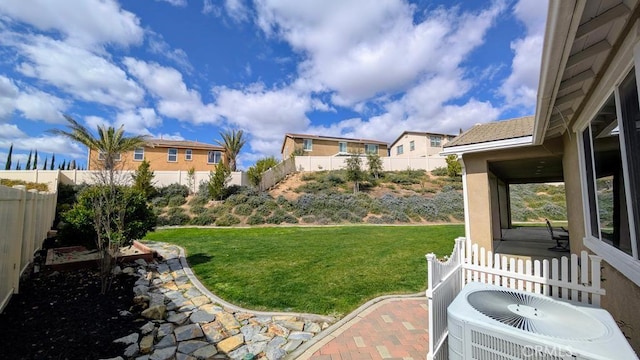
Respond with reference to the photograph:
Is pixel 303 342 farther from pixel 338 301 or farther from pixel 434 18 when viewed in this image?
pixel 434 18

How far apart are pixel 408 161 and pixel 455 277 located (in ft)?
97.4

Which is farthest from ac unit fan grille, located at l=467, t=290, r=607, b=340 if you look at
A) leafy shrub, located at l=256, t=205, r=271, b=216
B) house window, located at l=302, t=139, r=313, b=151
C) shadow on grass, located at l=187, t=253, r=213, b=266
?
house window, located at l=302, t=139, r=313, b=151

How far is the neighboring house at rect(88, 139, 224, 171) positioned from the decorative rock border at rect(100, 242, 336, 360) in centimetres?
→ 2512

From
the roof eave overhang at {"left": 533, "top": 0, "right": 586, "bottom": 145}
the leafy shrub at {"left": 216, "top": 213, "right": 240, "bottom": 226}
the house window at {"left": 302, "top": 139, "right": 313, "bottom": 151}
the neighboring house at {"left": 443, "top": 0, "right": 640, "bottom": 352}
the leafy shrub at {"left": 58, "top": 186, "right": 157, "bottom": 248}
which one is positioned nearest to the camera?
the roof eave overhang at {"left": 533, "top": 0, "right": 586, "bottom": 145}

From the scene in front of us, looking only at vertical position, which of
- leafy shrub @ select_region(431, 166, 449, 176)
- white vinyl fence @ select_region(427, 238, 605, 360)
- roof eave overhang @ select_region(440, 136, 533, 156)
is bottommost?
white vinyl fence @ select_region(427, 238, 605, 360)

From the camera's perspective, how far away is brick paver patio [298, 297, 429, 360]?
324cm

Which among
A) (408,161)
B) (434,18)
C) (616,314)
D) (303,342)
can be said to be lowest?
(303,342)

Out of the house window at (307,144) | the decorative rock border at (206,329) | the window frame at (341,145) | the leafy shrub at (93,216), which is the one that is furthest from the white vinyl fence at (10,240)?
the window frame at (341,145)

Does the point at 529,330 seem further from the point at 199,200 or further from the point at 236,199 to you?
the point at 199,200

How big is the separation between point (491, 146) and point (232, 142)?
24.6 metres

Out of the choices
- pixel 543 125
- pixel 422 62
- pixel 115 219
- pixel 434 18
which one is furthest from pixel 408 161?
pixel 115 219

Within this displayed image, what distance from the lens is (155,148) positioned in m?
27.2

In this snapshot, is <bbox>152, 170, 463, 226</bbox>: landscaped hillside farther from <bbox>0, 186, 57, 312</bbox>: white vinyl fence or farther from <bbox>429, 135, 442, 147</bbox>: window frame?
<bbox>0, 186, 57, 312</bbox>: white vinyl fence

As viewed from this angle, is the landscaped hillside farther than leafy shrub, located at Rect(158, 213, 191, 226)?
Yes
